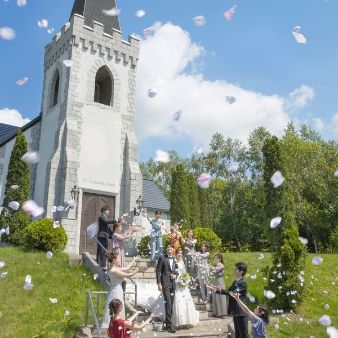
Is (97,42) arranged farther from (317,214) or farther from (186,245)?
(317,214)

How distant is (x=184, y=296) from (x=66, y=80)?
14.5 m

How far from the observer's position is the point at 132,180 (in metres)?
21.1

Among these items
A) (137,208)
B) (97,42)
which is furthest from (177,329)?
(97,42)

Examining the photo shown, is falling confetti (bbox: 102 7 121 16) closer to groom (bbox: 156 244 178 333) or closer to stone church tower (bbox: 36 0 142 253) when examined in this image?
stone church tower (bbox: 36 0 142 253)

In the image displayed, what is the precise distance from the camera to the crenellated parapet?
21.4 metres

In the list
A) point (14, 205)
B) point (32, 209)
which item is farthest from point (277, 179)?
point (32, 209)

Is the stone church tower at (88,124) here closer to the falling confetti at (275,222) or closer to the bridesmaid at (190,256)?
the bridesmaid at (190,256)

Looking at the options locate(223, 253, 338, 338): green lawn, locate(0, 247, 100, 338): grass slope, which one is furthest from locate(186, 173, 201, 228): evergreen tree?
locate(0, 247, 100, 338): grass slope

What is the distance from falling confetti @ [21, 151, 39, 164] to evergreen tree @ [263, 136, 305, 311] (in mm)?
10936

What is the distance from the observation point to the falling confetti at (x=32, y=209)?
19.0 m

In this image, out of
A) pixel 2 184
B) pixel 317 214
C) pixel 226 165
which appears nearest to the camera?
pixel 2 184

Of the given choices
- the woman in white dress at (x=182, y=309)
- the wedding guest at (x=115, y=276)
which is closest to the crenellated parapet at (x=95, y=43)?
the woman in white dress at (x=182, y=309)

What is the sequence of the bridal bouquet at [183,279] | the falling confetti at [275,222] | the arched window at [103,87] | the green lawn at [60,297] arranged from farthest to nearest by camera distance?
the arched window at [103,87] → the falling confetti at [275,222] → the bridal bouquet at [183,279] → the green lawn at [60,297]

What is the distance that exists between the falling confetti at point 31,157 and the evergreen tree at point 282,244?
10.9 m
